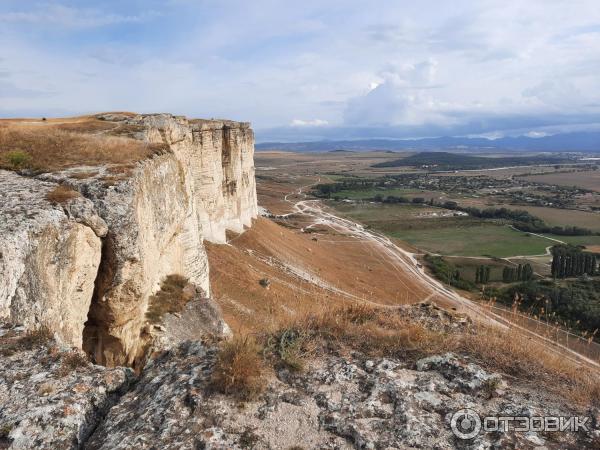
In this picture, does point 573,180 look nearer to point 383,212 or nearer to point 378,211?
point 383,212

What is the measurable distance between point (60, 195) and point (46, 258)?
1683 mm

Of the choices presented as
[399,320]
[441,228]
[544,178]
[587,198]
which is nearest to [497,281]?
[441,228]

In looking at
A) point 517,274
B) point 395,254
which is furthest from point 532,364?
point 517,274

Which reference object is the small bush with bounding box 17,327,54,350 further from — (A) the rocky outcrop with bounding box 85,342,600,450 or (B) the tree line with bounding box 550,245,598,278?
(B) the tree line with bounding box 550,245,598,278

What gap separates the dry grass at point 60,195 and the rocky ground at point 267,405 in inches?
132

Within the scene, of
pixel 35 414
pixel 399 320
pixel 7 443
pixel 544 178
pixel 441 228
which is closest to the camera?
pixel 7 443

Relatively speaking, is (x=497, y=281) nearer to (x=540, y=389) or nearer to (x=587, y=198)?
(x=540, y=389)

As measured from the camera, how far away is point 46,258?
7480 mm

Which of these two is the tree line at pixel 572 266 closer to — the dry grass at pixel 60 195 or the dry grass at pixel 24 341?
the dry grass at pixel 60 195

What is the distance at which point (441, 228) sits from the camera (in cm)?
8675

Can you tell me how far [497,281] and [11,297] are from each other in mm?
54498

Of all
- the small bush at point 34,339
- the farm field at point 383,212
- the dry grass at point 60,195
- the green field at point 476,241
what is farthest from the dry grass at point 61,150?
→ the farm field at point 383,212

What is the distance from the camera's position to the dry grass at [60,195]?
332 inches

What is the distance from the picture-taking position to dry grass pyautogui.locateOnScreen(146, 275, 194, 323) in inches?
481
